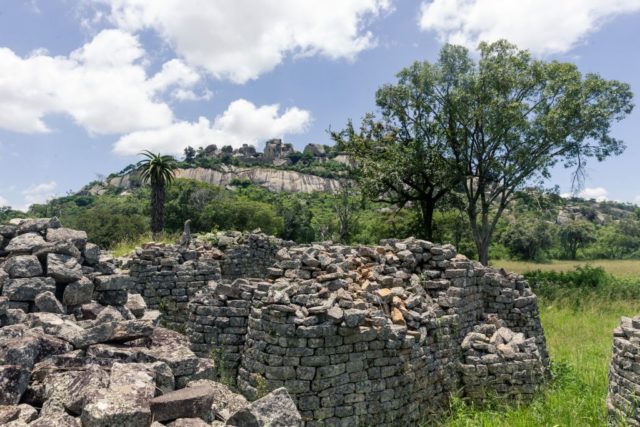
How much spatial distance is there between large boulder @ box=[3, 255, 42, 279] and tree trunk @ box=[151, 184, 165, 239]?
20760mm

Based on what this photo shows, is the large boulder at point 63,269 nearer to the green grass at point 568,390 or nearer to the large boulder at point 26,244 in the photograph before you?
the large boulder at point 26,244

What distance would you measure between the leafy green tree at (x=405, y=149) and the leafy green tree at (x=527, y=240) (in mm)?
27651

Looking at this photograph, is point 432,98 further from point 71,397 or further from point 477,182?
point 71,397

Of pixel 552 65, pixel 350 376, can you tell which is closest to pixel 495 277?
pixel 350 376

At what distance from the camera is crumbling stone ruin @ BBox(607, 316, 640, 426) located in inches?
240

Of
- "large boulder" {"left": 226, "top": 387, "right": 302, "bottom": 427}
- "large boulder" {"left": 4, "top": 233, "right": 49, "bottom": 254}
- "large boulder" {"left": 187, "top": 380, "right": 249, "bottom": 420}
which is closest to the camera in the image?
"large boulder" {"left": 226, "top": 387, "right": 302, "bottom": 427}

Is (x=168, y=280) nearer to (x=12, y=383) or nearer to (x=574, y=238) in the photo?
(x=12, y=383)

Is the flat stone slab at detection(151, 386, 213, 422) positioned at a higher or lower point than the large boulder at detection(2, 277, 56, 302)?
lower

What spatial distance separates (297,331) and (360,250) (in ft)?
9.72

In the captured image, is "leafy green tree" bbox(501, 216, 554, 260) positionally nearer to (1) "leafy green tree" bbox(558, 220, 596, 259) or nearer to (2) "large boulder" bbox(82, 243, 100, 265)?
(1) "leafy green tree" bbox(558, 220, 596, 259)

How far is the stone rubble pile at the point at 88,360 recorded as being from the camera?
10.1 feet

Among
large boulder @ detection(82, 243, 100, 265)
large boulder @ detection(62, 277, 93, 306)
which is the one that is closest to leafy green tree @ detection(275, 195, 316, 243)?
large boulder @ detection(82, 243, 100, 265)

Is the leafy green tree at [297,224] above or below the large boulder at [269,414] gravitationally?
above

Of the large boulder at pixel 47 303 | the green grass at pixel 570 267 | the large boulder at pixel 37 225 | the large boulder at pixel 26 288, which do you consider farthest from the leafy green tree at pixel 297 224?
the large boulder at pixel 47 303
